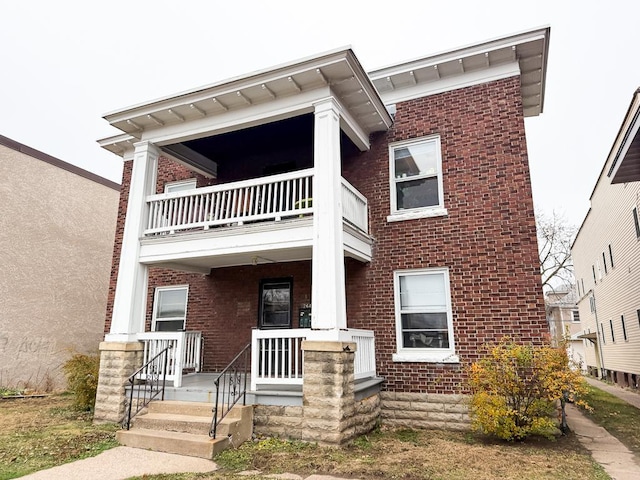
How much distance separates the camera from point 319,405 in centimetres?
656

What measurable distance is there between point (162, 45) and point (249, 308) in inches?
1064

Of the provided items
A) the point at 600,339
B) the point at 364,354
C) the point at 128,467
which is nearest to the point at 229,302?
the point at 364,354

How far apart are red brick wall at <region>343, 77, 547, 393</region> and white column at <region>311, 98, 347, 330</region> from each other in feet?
6.48

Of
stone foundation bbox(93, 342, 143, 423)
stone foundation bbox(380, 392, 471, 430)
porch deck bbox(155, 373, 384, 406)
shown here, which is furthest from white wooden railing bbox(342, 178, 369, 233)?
stone foundation bbox(93, 342, 143, 423)

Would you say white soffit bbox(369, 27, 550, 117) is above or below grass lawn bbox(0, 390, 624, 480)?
above

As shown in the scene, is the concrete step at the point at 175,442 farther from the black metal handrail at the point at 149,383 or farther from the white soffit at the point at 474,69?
the white soffit at the point at 474,69

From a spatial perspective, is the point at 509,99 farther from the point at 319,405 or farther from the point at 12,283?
the point at 12,283

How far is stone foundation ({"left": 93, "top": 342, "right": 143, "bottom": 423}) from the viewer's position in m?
8.06

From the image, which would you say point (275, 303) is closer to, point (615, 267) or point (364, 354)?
point (364, 354)

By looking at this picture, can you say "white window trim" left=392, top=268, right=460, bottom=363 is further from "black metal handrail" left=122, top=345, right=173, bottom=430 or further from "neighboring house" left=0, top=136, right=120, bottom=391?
"neighboring house" left=0, top=136, right=120, bottom=391

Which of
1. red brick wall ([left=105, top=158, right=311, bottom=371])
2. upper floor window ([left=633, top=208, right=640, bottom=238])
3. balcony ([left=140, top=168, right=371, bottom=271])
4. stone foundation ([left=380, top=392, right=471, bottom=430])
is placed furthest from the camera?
upper floor window ([left=633, top=208, right=640, bottom=238])

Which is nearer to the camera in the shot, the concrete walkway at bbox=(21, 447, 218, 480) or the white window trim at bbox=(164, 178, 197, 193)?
the concrete walkway at bbox=(21, 447, 218, 480)

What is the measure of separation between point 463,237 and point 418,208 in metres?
1.15

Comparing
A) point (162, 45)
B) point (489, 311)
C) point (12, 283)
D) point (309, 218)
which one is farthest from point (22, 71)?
point (489, 311)
